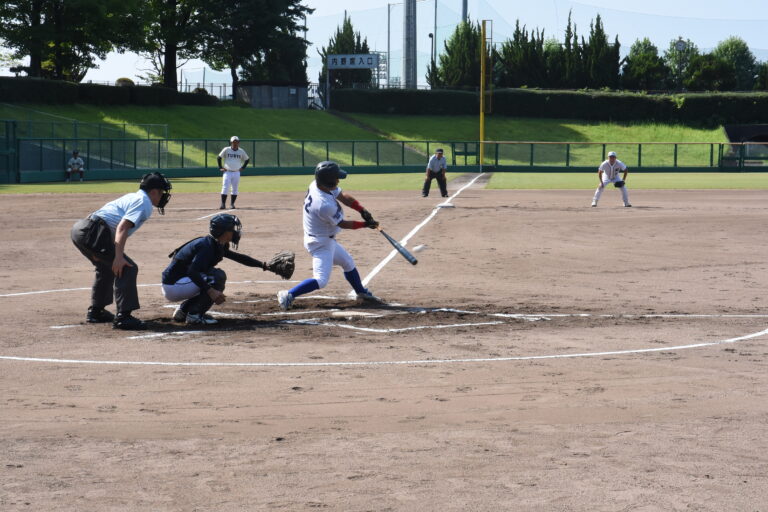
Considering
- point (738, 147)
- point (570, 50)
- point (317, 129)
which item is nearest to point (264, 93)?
point (317, 129)

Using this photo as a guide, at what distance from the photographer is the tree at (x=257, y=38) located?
77562mm

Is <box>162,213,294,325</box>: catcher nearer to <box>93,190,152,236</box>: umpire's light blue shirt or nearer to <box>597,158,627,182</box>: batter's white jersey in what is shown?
<box>93,190,152,236</box>: umpire's light blue shirt

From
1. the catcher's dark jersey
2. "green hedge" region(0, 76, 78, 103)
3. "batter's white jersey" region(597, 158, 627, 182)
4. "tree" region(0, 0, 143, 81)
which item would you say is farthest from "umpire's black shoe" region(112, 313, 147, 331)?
"tree" region(0, 0, 143, 81)

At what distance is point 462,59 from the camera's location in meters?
88.2

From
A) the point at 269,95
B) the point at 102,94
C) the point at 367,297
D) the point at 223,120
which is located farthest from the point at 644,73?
the point at 367,297

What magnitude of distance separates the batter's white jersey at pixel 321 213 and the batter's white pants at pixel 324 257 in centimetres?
9

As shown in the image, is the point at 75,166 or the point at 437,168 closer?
the point at 437,168

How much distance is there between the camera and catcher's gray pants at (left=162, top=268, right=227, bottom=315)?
416 inches

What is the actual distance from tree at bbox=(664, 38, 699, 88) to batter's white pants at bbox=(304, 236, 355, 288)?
92.9 meters

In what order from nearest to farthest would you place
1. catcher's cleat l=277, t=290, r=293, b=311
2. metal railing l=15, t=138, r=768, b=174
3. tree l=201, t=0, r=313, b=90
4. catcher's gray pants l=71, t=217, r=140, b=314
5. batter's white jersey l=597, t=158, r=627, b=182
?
catcher's gray pants l=71, t=217, r=140, b=314 < catcher's cleat l=277, t=290, r=293, b=311 < batter's white jersey l=597, t=158, r=627, b=182 < metal railing l=15, t=138, r=768, b=174 < tree l=201, t=0, r=313, b=90

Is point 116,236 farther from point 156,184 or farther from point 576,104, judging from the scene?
point 576,104

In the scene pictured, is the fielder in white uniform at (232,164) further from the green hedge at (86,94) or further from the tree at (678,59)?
the tree at (678,59)

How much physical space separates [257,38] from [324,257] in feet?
230

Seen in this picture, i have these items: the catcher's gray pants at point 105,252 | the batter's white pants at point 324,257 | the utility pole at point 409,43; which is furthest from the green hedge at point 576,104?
the catcher's gray pants at point 105,252
